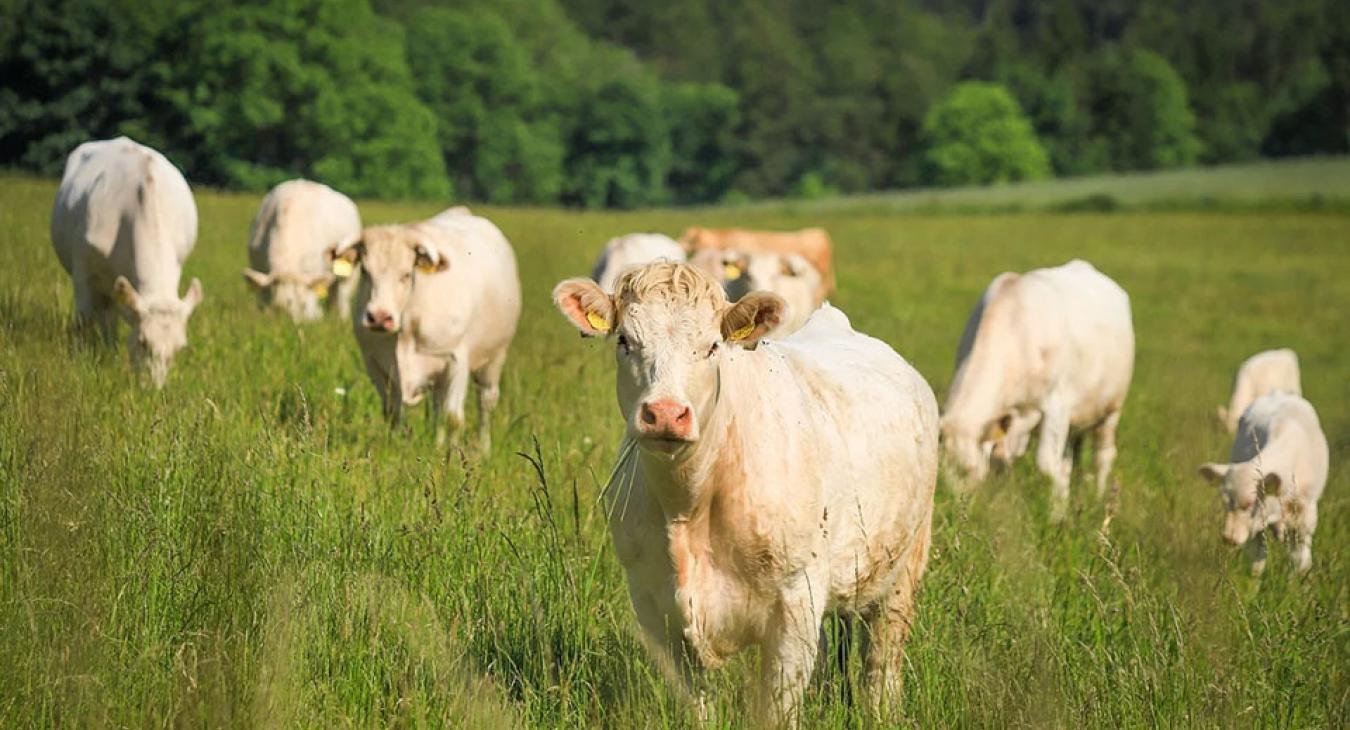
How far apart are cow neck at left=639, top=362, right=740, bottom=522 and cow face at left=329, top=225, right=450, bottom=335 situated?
5.02 metres

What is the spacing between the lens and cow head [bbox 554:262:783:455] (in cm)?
458

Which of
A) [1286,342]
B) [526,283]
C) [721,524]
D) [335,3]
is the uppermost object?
[335,3]

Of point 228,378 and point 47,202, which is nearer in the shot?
point 228,378

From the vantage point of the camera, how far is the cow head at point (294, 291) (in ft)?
43.1

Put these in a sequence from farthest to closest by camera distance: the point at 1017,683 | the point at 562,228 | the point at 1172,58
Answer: the point at 1172,58, the point at 562,228, the point at 1017,683

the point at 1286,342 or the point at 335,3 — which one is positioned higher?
the point at 335,3

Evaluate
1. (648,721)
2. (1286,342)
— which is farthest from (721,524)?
(1286,342)

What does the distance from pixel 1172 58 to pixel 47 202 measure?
423 ft

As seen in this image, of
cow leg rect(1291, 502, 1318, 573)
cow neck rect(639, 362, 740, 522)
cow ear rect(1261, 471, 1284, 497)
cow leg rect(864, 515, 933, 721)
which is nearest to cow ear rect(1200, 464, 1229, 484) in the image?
cow ear rect(1261, 471, 1284, 497)

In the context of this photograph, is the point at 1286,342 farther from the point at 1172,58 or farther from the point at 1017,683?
the point at 1172,58

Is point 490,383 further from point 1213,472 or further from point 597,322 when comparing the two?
point 597,322

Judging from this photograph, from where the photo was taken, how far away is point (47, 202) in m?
18.4

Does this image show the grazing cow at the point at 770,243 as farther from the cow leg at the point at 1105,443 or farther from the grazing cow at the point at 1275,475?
the grazing cow at the point at 1275,475

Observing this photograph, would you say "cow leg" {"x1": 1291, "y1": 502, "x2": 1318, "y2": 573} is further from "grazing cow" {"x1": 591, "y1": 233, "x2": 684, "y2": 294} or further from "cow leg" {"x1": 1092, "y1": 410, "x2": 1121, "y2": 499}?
"grazing cow" {"x1": 591, "y1": 233, "x2": 684, "y2": 294}
